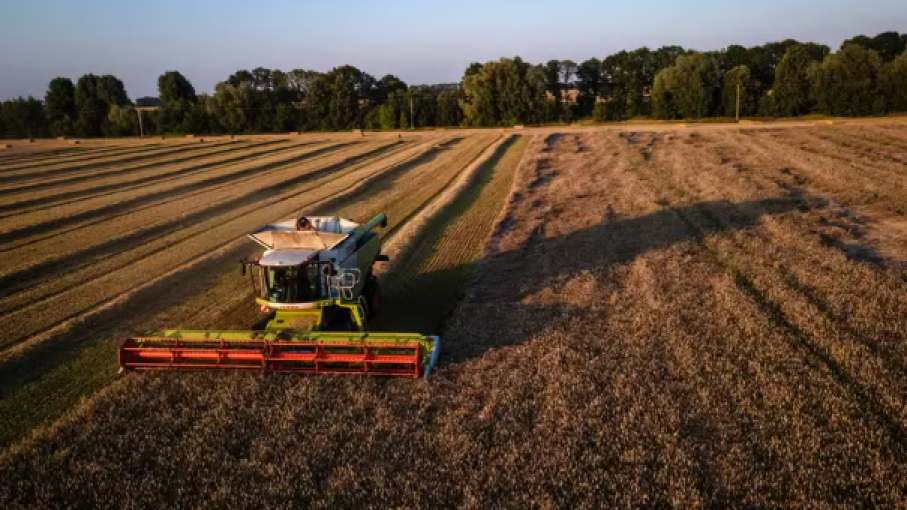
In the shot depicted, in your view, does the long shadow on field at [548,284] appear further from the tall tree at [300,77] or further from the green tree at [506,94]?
the tall tree at [300,77]

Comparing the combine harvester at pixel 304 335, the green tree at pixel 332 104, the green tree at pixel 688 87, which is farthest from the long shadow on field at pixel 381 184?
the green tree at pixel 332 104

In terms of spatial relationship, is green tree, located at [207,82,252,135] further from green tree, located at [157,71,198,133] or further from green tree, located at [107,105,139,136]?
green tree, located at [107,105,139,136]

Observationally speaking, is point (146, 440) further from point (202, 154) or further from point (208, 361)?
point (202, 154)

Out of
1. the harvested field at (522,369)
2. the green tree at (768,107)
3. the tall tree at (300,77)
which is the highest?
the tall tree at (300,77)

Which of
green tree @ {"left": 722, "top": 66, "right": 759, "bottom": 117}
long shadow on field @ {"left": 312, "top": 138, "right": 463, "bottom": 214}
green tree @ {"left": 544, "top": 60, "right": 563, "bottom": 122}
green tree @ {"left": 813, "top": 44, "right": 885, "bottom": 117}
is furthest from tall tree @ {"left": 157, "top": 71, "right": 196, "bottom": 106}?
green tree @ {"left": 813, "top": 44, "right": 885, "bottom": 117}

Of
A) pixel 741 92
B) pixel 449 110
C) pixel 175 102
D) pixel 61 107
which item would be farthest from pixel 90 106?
pixel 741 92

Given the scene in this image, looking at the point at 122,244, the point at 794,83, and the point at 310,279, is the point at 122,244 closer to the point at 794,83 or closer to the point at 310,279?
the point at 310,279

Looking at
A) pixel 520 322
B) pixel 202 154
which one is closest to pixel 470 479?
pixel 520 322
